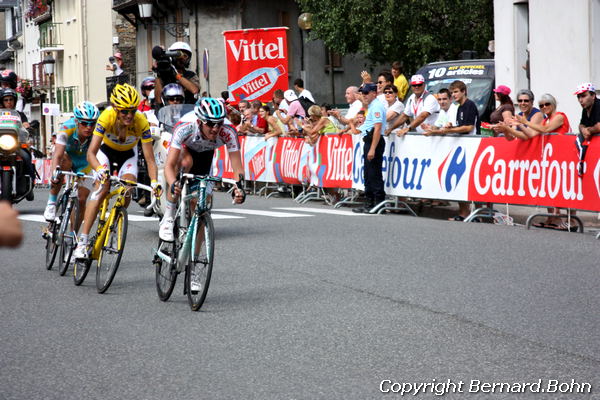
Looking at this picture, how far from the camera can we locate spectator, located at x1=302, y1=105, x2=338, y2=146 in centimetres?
2111

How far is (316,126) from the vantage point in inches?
835

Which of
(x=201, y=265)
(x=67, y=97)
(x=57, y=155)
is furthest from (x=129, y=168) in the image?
(x=67, y=97)

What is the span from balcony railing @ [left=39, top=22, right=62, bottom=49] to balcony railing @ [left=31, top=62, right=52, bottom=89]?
120 inches

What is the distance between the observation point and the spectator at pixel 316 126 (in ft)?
69.3

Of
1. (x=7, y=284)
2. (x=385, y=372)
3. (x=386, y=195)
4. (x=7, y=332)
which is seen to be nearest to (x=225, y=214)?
(x=386, y=195)

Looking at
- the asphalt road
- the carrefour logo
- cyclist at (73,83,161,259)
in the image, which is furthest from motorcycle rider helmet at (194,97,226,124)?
the carrefour logo

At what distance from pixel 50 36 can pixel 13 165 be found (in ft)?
220

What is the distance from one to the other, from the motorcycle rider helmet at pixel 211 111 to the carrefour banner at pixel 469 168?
239 inches

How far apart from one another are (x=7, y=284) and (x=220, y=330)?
3517mm

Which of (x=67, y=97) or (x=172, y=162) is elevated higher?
(x=67, y=97)

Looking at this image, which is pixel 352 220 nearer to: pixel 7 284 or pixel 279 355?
pixel 7 284

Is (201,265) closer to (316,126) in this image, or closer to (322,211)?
(322,211)

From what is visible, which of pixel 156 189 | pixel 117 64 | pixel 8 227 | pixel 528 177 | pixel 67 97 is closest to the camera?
pixel 8 227

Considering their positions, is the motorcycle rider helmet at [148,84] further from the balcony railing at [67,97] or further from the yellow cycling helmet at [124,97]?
the balcony railing at [67,97]
